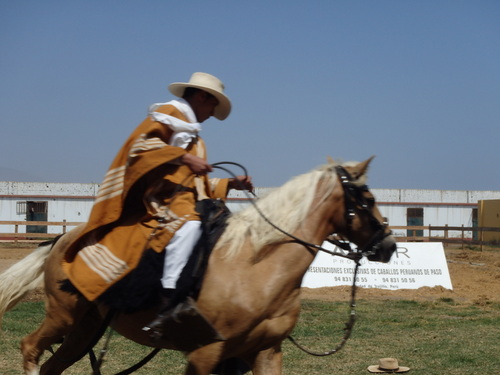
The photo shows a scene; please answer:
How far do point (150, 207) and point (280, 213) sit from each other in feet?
2.99

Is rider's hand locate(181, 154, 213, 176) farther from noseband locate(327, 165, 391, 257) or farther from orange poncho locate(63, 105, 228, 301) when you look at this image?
noseband locate(327, 165, 391, 257)

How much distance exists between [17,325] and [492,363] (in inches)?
253

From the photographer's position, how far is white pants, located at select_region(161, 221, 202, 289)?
4.14 meters

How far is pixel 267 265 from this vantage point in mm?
4223

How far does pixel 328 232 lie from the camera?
4.45 m

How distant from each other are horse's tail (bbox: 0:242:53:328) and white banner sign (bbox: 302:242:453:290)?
28.9 ft

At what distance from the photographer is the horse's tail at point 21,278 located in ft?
17.3

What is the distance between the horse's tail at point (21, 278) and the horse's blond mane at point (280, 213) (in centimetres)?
184

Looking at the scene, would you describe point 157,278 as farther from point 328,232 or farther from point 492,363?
point 492,363

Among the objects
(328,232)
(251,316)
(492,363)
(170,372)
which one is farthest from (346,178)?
(492,363)

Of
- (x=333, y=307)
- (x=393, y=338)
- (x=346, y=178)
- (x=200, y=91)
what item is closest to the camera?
(x=346, y=178)

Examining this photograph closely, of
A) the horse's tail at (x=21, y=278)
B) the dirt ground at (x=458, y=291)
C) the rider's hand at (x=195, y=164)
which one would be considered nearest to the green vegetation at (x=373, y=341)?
the dirt ground at (x=458, y=291)

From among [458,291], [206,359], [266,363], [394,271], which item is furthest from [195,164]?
[458,291]

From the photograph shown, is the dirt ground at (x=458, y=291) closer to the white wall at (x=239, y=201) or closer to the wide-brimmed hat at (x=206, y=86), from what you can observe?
the wide-brimmed hat at (x=206, y=86)
